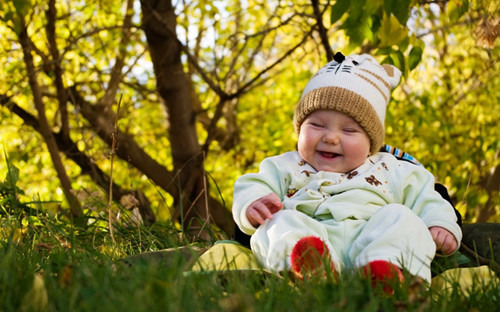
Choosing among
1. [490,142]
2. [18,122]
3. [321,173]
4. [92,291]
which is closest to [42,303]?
[92,291]

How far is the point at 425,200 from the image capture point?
2.66 m

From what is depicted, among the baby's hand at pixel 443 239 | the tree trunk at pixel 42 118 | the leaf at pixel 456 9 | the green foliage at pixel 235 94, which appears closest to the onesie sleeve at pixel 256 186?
the baby's hand at pixel 443 239

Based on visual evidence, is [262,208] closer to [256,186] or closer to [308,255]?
[256,186]

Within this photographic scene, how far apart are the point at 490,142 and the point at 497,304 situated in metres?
5.75

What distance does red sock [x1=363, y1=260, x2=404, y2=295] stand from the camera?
2025 mm

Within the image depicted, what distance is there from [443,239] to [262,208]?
0.71 m

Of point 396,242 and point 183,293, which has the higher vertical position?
point 396,242

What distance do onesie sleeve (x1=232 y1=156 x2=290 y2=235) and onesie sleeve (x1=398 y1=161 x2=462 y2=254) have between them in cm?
51

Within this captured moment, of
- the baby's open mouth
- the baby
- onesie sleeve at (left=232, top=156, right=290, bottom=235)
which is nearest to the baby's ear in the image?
the baby

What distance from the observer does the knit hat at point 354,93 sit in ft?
9.16

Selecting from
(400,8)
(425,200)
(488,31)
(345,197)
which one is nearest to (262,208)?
(345,197)

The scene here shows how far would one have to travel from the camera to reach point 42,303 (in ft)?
5.16

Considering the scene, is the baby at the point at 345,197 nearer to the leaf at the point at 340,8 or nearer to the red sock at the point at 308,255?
the red sock at the point at 308,255

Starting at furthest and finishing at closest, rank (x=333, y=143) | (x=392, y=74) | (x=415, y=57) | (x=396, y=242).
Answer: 1. (x=415, y=57)
2. (x=392, y=74)
3. (x=333, y=143)
4. (x=396, y=242)
